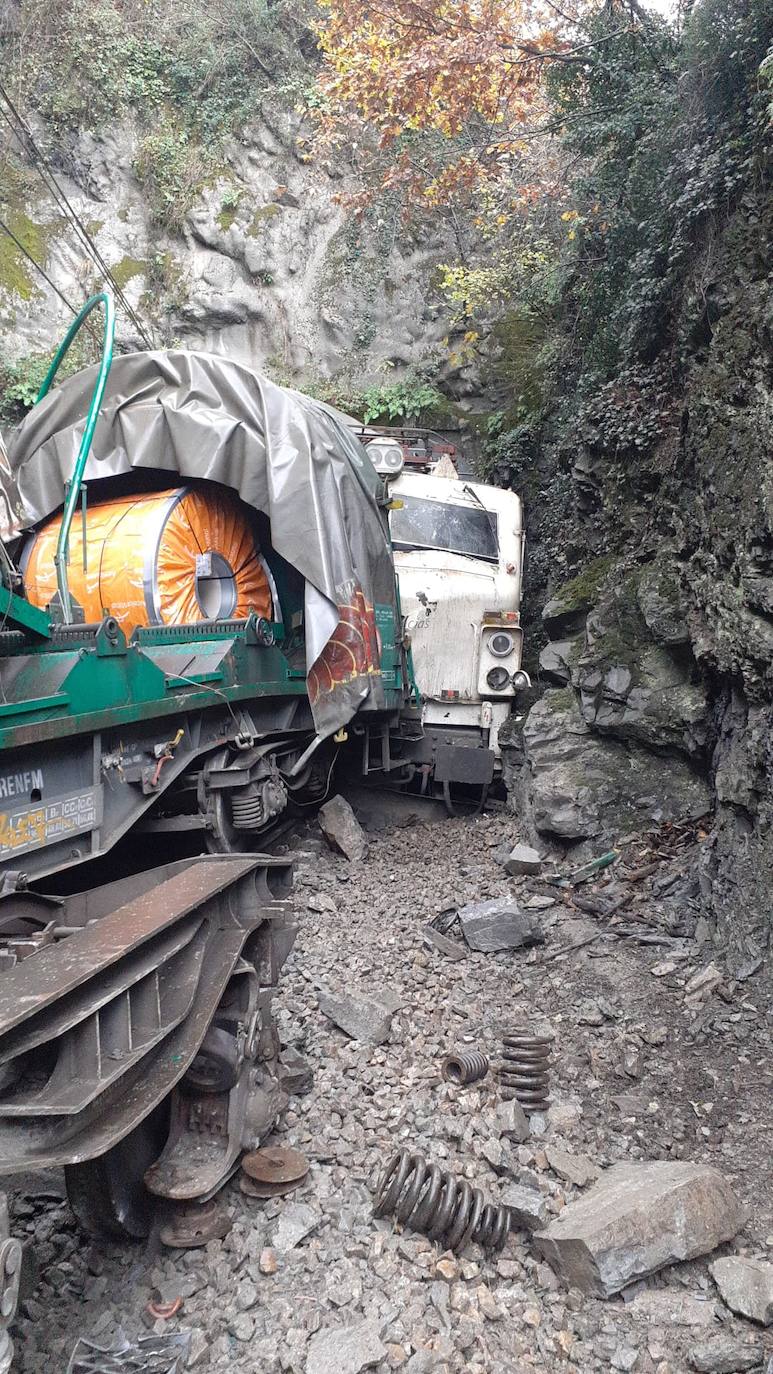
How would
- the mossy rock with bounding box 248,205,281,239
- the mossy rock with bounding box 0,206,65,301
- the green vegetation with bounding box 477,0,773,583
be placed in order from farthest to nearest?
the mossy rock with bounding box 248,205,281,239, the mossy rock with bounding box 0,206,65,301, the green vegetation with bounding box 477,0,773,583

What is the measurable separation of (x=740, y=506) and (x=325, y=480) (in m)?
2.55

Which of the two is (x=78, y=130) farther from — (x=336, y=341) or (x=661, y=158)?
(x=661, y=158)

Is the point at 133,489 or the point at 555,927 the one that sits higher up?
the point at 133,489

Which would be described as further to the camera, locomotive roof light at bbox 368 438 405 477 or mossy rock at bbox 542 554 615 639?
locomotive roof light at bbox 368 438 405 477

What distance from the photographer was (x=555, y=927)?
15.9 feet

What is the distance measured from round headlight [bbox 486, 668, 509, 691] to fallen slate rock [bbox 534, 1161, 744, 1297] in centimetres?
487

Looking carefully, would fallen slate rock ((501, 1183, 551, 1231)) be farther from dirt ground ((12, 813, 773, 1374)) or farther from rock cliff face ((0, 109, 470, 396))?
rock cliff face ((0, 109, 470, 396))

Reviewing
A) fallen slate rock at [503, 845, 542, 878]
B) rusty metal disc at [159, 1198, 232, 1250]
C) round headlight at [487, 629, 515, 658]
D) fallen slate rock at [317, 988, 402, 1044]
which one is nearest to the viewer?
rusty metal disc at [159, 1198, 232, 1250]

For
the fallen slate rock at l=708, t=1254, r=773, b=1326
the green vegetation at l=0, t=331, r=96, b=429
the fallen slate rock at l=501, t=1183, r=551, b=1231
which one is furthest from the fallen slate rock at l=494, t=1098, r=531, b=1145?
the green vegetation at l=0, t=331, r=96, b=429

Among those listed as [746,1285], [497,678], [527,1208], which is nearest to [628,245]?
[497,678]

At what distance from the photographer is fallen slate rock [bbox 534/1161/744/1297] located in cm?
224

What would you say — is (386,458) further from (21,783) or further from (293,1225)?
(293,1225)

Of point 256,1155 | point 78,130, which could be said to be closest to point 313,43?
point 78,130

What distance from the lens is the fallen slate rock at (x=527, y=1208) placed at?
2.47 m
